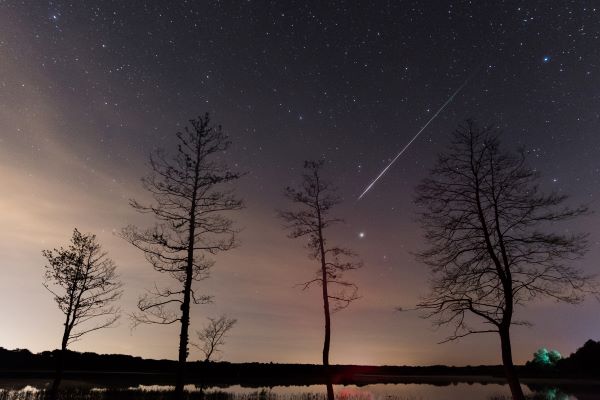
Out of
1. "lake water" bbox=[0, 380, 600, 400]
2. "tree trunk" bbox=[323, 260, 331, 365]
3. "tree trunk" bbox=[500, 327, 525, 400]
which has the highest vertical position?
"tree trunk" bbox=[323, 260, 331, 365]

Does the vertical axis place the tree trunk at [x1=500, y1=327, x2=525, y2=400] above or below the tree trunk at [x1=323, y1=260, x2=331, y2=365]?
below

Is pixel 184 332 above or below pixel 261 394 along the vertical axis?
above

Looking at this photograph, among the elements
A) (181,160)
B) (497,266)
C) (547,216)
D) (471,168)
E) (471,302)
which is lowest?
(471,302)

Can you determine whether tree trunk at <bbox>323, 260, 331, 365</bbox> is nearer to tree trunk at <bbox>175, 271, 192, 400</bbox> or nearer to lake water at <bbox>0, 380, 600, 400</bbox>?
tree trunk at <bbox>175, 271, 192, 400</bbox>

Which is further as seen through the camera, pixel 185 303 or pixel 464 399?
pixel 464 399

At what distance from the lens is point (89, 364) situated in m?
88.7

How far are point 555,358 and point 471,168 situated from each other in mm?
93804

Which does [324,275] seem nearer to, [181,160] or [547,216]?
[181,160]

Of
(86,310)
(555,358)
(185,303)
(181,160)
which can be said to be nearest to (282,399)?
(86,310)

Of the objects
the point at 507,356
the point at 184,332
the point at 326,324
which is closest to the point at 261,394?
the point at 326,324

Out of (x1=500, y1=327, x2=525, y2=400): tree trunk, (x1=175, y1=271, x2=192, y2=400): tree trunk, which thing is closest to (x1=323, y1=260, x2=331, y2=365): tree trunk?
(x1=175, y1=271, x2=192, y2=400): tree trunk

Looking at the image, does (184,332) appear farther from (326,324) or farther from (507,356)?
(507,356)

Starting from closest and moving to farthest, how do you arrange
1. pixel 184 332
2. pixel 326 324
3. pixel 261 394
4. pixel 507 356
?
pixel 507 356
pixel 184 332
pixel 326 324
pixel 261 394

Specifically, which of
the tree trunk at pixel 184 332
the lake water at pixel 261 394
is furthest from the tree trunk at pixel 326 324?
the lake water at pixel 261 394
